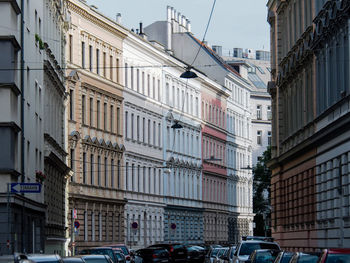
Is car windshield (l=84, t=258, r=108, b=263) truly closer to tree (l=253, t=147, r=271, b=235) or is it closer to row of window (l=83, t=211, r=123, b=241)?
row of window (l=83, t=211, r=123, b=241)

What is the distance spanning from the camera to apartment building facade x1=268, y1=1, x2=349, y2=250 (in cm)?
3953

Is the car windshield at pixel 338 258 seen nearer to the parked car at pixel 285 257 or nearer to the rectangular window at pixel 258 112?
the parked car at pixel 285 257

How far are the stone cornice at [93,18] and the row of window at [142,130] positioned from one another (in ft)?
21.4

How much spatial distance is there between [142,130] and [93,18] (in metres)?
14.6

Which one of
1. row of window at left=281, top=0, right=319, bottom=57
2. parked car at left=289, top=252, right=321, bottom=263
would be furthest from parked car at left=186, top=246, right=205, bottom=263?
parked car at left=289, top=252, right=321, bottom=263

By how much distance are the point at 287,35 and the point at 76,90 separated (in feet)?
55.5

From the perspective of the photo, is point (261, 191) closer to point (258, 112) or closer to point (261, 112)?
point (258, 112)

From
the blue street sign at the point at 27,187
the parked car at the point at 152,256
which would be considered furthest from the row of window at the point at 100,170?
the blue street sign at the point at 27,187

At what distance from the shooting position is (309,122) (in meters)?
46.5

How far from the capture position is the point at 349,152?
123ft

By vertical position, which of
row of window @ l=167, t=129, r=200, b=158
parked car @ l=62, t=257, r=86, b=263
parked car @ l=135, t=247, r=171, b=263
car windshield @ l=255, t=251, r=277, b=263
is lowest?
parked car @ l=135, t=247, r=171, b=263

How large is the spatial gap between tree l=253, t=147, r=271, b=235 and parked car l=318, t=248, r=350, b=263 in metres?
93.0

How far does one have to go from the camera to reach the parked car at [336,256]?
18.6 m

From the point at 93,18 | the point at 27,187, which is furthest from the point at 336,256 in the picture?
the point at 93,18
